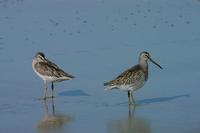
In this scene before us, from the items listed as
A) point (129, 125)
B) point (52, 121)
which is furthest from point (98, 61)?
point (129, 125)

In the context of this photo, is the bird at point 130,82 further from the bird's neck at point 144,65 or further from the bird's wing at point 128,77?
the bird's neck at point 144,65

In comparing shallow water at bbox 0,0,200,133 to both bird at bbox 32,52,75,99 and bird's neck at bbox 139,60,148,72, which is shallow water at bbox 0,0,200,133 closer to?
bird at bbox 32,52,75,99

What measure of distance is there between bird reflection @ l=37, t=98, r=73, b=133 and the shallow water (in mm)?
13

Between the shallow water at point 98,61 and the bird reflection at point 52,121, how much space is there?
1 centimetres

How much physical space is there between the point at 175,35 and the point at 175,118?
6.63 meters

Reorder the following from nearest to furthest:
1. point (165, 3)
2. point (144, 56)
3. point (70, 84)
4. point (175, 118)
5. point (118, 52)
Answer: point (175, 118) < point (144, 56) < point (70, 84) < point (118, 52) < point (165, 3)

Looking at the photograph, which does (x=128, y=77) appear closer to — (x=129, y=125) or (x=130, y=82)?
(x=130, y=82)

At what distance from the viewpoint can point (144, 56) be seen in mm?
10508

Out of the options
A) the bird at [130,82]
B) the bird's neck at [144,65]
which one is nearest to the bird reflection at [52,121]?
the bird at [130,82]

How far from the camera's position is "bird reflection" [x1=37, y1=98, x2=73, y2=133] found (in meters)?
8.47

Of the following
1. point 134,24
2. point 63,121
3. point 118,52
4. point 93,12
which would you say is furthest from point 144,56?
point 93,12

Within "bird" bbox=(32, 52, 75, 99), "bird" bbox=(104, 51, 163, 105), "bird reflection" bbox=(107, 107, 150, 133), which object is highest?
"bird" bbox=(32, 52, 75, 99)

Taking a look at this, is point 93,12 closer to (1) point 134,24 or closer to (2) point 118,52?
(1) point 134,24

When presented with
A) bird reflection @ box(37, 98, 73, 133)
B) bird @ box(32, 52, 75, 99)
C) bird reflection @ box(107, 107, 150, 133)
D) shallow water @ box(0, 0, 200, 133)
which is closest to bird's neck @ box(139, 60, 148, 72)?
shallow water @ box(0, 0, 200, 133)
